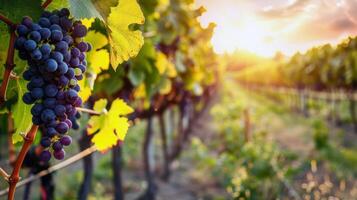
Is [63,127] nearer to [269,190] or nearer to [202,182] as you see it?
[269,190]

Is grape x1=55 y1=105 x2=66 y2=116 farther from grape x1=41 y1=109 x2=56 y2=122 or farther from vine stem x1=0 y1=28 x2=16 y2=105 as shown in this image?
vine stem x1=0 y1=28 x2=16 y2=105

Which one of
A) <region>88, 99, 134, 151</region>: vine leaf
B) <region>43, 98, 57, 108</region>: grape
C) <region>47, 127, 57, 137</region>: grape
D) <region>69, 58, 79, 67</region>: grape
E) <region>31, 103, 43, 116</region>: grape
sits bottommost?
<region>88, 99, 134, 151</region>: vine leaf

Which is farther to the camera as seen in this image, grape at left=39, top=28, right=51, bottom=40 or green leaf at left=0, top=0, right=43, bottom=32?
green leaf at left=0, top=0, right=43, bottom=32

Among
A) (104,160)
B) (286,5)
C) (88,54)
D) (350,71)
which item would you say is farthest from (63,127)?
(350,71)

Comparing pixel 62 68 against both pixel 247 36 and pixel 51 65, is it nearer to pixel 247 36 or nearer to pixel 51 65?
pixel 51 65

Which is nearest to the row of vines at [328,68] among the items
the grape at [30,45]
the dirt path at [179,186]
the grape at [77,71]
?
the dirt path at [179,186]

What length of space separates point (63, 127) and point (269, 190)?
14.4 feet

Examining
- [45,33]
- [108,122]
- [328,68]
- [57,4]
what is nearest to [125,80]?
[108,122]

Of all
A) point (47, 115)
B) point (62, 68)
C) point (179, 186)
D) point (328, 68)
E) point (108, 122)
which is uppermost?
point (62, 68)

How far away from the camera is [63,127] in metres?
1.20

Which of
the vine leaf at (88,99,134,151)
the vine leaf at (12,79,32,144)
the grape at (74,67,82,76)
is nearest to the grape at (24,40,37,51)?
the grape at (74,67,82,76)

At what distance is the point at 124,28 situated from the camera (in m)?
1.35

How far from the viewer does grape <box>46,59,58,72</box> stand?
1135 mm

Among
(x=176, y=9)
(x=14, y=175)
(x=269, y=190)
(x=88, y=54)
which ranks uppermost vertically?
(x=176, y=9)
